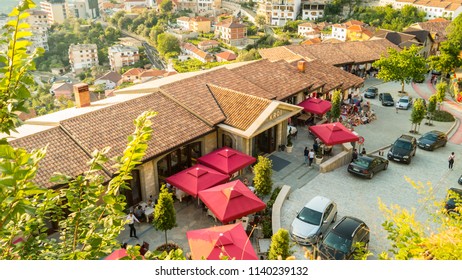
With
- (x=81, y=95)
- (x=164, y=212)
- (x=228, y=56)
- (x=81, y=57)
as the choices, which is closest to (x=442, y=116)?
(x=164, y=212)

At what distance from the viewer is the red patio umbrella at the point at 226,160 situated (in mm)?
23156

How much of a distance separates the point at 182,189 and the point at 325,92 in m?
21.0

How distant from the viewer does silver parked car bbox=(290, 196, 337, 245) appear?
1938cm

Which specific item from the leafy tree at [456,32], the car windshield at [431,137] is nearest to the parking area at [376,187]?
the car windshield at [431,137]

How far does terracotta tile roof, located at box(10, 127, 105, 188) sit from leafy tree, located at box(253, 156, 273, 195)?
7.98 m

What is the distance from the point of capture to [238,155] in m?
24.1

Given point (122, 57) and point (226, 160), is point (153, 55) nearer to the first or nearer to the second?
point (122, 57)

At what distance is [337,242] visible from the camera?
719 inches

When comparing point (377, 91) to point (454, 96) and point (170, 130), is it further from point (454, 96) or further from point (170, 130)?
point (170, 130)

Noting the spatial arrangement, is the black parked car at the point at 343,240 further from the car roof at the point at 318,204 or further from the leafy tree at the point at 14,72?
the leafy tree at the point at 14,72

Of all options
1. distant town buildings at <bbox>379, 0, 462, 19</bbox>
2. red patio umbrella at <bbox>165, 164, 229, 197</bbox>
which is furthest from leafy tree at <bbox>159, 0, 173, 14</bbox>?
red patio umbrella at <bbox>165, 164, 229, 197</bbox>

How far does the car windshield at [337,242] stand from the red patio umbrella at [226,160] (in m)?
6.97

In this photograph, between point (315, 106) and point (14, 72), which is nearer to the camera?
point (14, 72)

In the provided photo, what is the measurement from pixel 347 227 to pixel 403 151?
12.7 metres
